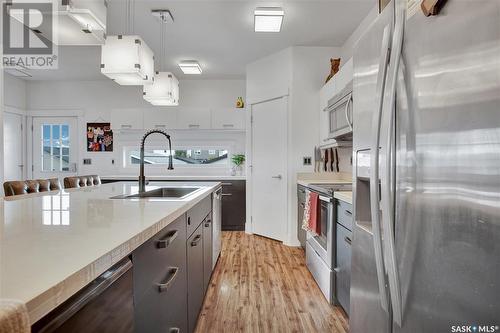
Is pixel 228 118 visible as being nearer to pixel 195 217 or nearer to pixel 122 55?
pixel 122 55

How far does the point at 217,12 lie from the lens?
2945mm

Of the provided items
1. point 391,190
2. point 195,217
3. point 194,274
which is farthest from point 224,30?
point 391,190

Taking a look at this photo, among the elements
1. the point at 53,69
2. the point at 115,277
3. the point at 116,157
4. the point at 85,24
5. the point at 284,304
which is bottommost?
the point at 284,304

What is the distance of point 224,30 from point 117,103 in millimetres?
2985

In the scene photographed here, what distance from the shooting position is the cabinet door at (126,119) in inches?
194

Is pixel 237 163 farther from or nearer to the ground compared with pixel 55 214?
farther from the ground

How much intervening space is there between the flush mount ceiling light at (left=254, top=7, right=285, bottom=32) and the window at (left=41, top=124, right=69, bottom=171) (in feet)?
14.4

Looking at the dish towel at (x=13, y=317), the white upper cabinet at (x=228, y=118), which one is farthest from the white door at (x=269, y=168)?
the dish towel at (x=13, y=317)

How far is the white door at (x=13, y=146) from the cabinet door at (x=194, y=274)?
511 centimetres

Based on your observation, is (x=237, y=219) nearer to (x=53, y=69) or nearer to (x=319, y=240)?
(x=319, y=240)

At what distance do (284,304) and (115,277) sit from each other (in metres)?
1.79

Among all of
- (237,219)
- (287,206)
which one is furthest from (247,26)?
(237,219)

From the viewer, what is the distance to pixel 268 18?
114 inches
